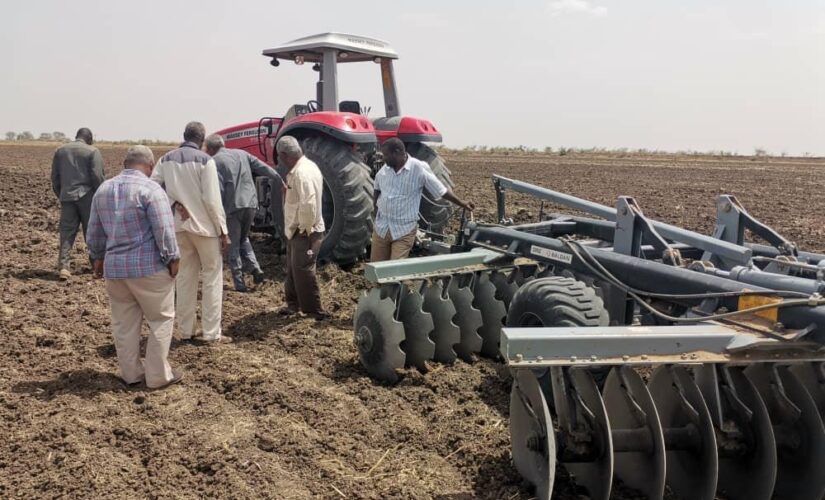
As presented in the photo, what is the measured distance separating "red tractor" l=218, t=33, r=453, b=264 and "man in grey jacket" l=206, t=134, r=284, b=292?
0.58 m

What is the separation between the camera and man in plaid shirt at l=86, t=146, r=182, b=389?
161 inches

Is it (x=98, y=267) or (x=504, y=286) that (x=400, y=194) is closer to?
(x=504, y=286)

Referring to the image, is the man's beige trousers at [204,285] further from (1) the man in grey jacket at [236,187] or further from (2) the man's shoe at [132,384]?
(1) the man in grey jacket at [236,187]

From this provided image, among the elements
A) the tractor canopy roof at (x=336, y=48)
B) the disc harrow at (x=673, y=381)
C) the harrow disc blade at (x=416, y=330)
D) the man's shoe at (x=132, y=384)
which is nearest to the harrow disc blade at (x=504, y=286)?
the harrow disc blade at (x=416, y=330)

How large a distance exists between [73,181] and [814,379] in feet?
22.0

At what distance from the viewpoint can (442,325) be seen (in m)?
4.55

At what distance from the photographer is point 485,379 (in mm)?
4414

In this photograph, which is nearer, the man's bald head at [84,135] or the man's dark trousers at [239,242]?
the man's dark trousers at [239,242]

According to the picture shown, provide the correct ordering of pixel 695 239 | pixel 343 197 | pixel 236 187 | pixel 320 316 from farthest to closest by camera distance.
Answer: pixel 343 197, pixel 236 187, pixel 320 316, pixel 695 239

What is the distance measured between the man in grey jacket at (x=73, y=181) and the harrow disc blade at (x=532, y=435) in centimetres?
571

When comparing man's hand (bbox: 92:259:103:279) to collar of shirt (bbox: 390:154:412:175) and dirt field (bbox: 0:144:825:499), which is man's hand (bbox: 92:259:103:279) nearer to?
dirt field (bbox: 0:144:825:499)

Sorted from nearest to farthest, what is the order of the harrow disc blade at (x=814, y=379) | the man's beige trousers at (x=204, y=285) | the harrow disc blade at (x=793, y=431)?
1. the harrow disc blade at (x=793, y=431)
2. the harrow disc blade at (x=814, y=379)
3. the man's beige trousers at (x=204, y=285)

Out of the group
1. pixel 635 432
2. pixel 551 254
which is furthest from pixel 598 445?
pixel 551 254

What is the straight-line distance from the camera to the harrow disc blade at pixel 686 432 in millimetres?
2809
